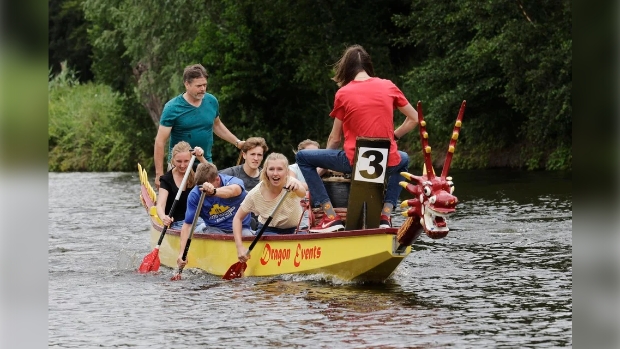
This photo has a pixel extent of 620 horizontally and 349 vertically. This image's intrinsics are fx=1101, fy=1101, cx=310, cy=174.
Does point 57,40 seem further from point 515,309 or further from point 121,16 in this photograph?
point 515,309

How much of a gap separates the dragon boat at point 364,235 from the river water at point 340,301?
17 centimetres

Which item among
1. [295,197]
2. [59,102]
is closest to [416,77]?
[295,197]

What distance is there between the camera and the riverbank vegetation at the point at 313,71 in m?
26.0

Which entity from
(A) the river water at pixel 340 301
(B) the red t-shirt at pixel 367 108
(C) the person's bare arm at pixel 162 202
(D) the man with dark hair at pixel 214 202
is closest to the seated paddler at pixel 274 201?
(D) the man with dark hair at pixel 214 202

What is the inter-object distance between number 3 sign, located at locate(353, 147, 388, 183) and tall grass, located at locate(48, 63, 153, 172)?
32.9 meters

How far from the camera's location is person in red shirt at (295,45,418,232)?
28.8 ft

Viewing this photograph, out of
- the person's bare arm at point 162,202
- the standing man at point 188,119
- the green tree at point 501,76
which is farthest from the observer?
the green tree at point 501,76

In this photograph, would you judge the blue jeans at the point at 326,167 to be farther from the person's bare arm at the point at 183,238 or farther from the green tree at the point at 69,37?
the green tree at the point at 69,37

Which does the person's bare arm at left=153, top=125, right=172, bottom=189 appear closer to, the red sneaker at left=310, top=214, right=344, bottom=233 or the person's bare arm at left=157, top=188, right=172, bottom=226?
the person's bare arm at left=157, top=188, right=172, bottom=226

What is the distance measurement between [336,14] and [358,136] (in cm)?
2728
